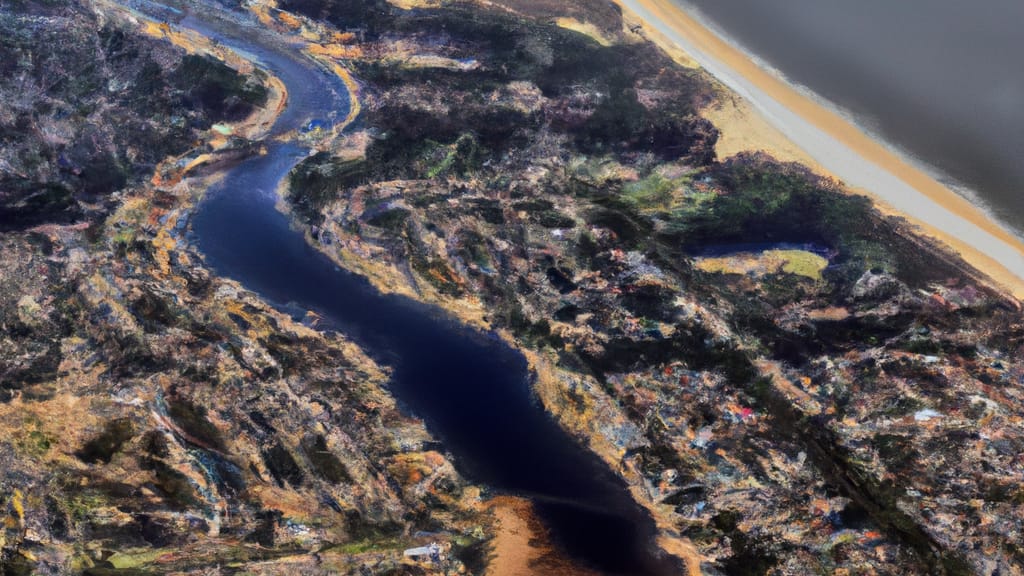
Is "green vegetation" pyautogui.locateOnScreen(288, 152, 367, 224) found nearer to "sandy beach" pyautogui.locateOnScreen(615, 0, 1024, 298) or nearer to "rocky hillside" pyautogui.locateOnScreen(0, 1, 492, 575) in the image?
"rocky hillside" pyautogui.locateOnScreen(0, 1, 492, 575)

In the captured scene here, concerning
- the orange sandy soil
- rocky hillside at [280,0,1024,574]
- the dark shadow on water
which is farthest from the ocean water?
the orange sandy soil

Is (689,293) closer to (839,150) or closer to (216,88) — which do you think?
(839,150)

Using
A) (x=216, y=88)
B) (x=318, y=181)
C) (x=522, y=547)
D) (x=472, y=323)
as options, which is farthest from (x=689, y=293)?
(x=216, y=88)

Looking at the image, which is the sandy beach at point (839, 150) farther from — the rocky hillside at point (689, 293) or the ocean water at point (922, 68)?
the rocky hillside at point (689, 293)

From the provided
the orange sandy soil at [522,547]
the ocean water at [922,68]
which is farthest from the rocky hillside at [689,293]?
the ocean water at [922,68]

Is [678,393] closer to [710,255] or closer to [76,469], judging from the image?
[710,255]
